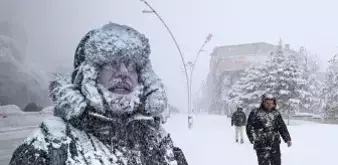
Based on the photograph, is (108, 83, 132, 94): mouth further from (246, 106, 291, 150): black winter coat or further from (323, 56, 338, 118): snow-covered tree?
(323, 56, 338, 118): snow-covered tree

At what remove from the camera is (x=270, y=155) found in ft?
21.7

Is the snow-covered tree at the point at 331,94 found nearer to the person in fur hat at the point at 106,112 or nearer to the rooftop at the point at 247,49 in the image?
the person in fur hat at the point at 106,112

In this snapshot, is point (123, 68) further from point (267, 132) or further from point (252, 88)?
point (252, 88)

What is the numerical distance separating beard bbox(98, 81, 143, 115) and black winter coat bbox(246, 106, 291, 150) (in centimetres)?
519

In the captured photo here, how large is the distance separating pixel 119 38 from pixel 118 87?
0.28m

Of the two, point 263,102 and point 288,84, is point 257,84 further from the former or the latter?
point 263,102

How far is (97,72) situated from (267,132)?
17.2ft

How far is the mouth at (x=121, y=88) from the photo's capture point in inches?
70.0

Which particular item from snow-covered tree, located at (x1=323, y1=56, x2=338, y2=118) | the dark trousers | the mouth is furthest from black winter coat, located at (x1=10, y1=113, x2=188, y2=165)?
snow-covered tree, located at (x1=323, y1=56, x2=338, y2=118)

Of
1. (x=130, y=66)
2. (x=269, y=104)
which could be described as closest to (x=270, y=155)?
(x=269, y=104)

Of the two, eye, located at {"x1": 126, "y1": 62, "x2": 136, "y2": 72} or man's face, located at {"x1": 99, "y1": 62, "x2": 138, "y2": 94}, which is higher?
eye, located at {"x1": 126, "y1": 62, "x2": 136, "y2": 72}

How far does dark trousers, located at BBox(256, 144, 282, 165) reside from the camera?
658 centimetres

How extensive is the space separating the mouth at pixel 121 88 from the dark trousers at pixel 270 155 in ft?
17.5

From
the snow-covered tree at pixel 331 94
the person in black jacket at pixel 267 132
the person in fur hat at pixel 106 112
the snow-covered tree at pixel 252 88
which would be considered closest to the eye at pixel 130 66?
the person in fur hat at pixel 106 112
